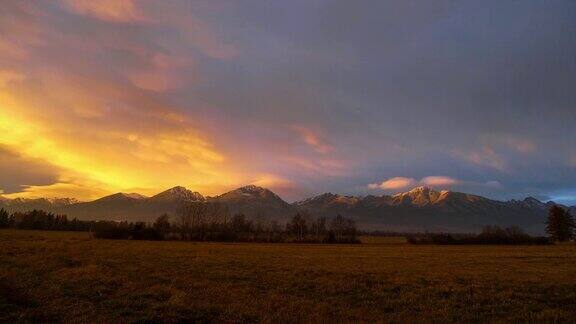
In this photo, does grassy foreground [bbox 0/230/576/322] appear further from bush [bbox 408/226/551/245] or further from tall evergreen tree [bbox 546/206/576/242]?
tall evergreen tree [bbox 546/206/576/242]

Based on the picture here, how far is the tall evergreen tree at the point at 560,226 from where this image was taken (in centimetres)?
14316

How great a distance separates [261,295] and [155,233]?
108m

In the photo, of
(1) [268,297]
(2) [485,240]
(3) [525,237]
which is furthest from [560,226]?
(1) [268,297]

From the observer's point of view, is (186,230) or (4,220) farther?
(4,220)

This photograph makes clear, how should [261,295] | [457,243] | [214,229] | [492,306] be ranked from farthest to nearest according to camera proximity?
[214,229], [457,243], [261,295], [492,306]

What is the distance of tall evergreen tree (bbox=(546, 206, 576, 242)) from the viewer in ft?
470

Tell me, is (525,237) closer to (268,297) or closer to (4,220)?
(268,297)

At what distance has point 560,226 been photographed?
144m

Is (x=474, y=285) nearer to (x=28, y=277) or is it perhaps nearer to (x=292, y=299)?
(x=292, y=299)

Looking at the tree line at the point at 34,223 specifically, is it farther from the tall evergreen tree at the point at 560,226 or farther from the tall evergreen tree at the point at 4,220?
the tall evergreen tree at the point at 560,226

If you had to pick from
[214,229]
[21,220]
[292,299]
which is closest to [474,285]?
[292,299]

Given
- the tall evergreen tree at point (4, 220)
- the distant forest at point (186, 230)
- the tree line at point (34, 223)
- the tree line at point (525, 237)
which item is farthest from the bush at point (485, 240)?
the tall evergreen tree at point (4, 220)

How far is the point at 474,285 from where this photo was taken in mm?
25969

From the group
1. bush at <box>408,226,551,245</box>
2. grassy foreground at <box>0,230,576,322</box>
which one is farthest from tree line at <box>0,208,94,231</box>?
grassy foreground at <box>0,230,576,322</box>
